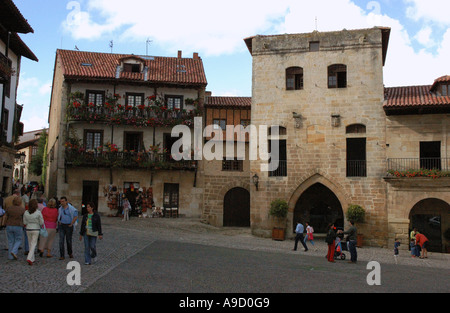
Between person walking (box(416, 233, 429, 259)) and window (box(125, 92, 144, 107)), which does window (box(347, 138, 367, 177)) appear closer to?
person walking (box(416, 233, 429, 259))

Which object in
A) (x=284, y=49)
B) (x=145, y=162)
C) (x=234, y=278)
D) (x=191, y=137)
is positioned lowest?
(x=234, y=278)

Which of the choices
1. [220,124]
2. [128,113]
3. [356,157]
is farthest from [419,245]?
[128,113]

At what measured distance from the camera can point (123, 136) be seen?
2809cm

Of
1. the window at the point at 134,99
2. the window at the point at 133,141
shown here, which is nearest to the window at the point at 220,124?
the window at the point at 133,141

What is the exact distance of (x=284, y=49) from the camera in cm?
2512

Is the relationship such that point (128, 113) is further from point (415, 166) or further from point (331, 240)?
point (415, 166)

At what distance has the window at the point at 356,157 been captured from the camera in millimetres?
23609

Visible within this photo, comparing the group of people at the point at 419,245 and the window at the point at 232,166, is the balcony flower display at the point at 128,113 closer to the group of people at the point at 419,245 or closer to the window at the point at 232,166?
the window at the point at 232,166

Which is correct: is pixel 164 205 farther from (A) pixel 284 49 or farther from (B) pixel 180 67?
(A) pixel 284 49

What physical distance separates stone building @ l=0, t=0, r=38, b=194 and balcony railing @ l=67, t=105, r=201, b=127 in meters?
3.36

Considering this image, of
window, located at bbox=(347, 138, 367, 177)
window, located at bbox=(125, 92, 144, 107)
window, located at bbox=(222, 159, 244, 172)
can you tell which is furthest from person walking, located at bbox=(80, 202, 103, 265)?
window, located at bbox=(125, 92, 144, 107)

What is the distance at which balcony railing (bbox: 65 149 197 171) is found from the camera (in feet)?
88.1
